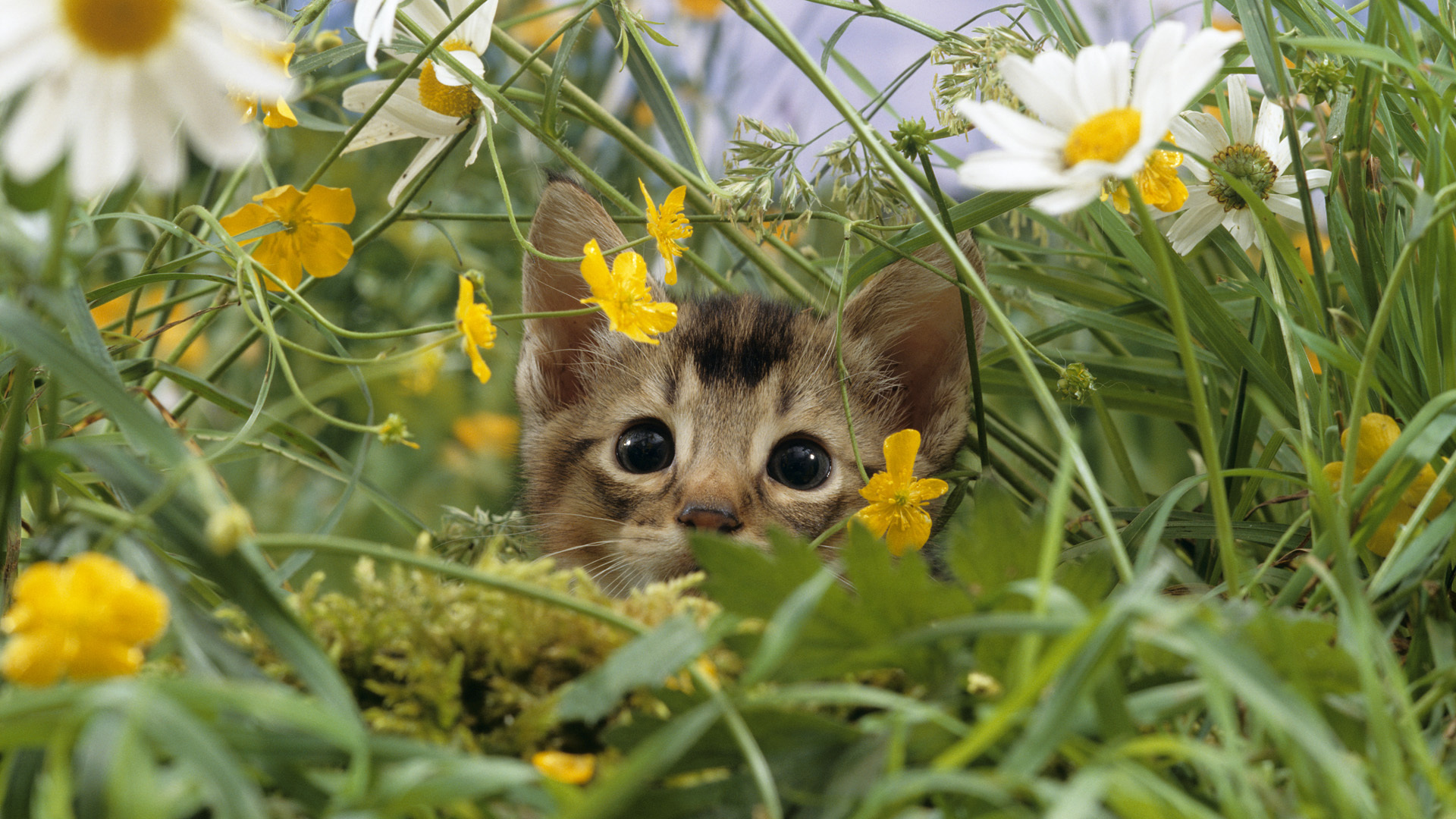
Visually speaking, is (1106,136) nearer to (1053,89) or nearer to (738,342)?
(1053,89)

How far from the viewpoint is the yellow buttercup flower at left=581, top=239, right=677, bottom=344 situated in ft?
2.94

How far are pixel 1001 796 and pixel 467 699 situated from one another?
35cm

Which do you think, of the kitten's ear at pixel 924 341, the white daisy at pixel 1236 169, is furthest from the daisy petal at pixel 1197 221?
the kitten's ear at pixel 924 341

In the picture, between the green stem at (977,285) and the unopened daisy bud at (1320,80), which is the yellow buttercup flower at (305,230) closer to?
the green stem at (977,285)

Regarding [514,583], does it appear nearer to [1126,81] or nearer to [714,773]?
[714,773]

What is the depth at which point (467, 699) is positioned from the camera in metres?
0.61

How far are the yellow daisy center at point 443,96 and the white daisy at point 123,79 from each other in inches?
24.5

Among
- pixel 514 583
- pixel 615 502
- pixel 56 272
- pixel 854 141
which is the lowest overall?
pixel 615 502

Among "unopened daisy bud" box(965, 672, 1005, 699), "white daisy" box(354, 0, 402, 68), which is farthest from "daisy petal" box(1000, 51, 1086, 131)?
"white daisy" box(354, 0, 402, 68)

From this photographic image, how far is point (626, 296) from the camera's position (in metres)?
0.93

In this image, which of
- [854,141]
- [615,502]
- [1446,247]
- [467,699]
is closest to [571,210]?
[615,502]

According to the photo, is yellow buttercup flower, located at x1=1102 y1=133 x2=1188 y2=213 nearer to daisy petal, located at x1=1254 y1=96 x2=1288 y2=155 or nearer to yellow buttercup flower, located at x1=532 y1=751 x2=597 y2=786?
daisy petal, located at x1=1254 y1=96 x2=1288 y2=155

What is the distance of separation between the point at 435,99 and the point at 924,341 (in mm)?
789

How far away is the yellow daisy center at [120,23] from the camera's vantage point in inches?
17.1
